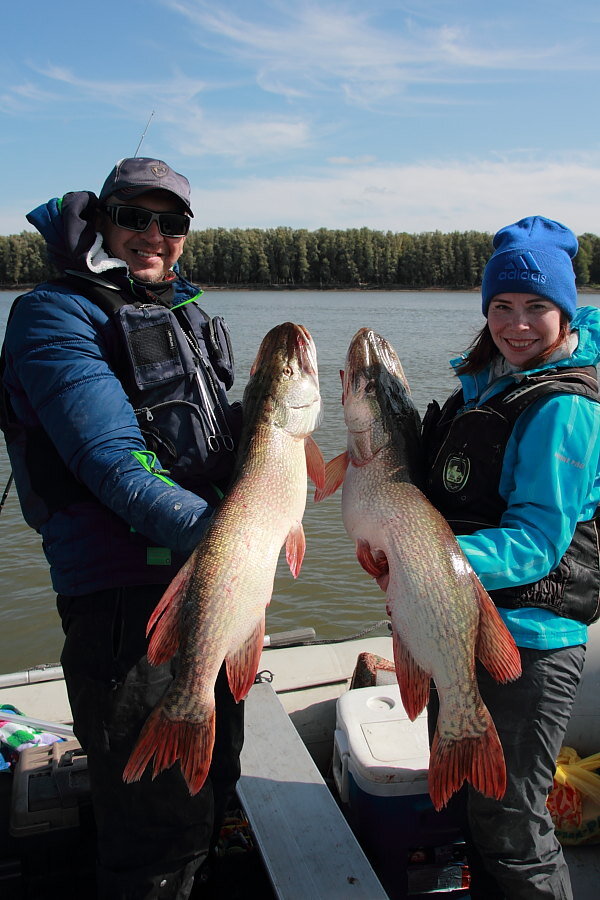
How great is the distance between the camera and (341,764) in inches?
129

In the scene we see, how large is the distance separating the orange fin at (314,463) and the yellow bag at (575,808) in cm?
183

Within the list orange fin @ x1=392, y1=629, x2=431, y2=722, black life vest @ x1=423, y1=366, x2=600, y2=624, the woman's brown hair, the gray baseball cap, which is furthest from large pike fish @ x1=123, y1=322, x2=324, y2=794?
the gray baseball cap

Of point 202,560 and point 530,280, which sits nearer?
point 202,560

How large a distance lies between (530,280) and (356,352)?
70 cm

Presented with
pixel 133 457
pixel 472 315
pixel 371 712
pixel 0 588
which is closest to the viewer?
pixel 133 457

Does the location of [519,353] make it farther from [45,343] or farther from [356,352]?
[45,343]

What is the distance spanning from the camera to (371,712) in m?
3.29

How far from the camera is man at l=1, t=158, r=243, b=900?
7.80 ft

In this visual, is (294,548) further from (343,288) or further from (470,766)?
(343,288)

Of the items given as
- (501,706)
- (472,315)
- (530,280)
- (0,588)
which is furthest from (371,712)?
(472,315)

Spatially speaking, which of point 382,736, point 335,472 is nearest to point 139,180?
point 335,472

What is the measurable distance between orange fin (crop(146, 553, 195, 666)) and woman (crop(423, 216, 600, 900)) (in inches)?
36.7

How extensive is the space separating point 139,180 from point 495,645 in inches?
85.6

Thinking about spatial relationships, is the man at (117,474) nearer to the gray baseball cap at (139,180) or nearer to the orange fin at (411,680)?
the gray baseball cap at (139,180)
